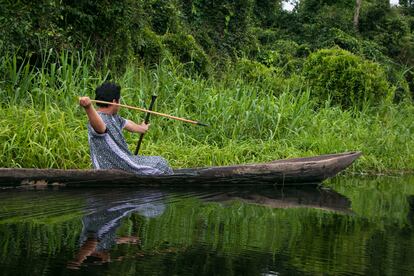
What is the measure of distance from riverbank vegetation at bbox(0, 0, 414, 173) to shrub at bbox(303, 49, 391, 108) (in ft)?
0.06

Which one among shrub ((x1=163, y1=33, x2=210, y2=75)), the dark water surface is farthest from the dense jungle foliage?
the dark water surface

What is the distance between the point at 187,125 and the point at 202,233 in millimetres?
3594

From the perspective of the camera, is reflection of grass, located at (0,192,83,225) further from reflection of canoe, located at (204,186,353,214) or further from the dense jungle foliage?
the dense jungle foliage

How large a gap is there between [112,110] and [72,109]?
1.46m

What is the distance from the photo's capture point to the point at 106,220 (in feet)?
12.9

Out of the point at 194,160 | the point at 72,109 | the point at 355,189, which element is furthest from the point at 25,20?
the point at 355,189

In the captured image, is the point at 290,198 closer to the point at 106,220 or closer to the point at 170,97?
the point at 106,220

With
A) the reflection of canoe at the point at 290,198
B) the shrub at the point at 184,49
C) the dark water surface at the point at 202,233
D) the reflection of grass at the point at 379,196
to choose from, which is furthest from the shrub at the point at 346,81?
the dark water surface at the point at 202,233

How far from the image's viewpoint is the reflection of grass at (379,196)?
466 cm

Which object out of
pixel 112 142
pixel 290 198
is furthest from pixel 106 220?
pixel 290 198

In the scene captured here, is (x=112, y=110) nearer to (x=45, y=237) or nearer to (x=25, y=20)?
(x=45, y=237)

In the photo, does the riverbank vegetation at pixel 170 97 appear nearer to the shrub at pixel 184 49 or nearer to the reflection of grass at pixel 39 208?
the shrub at pixel 184 49

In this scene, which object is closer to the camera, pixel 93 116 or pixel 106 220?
pixel 106 220

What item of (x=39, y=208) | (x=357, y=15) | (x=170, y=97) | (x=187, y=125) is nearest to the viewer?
(x=39, y=208)
